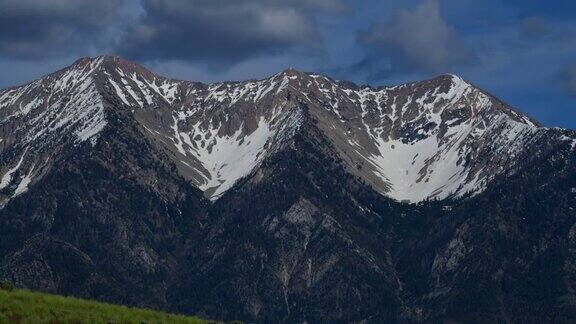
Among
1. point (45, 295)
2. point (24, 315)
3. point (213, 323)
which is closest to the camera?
point (24, 315)

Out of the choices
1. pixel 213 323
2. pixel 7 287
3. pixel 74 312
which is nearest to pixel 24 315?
pixel 74 312

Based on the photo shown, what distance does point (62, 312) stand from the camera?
2995 inches

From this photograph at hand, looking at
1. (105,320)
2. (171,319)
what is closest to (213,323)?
(171,319)

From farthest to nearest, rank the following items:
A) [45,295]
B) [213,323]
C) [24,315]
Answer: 1. [213,323]
2. [45,295]
3. [24,315]

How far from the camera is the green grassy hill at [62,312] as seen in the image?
7400 cm

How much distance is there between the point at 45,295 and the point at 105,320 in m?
5.80

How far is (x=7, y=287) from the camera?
82688mm

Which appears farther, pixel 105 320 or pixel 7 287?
pixel 7 287

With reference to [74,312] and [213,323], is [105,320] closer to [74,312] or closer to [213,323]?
[74,312]

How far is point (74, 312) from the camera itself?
252 ft

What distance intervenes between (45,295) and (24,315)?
6.46 metres

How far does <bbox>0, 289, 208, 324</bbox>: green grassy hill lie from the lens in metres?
74.0

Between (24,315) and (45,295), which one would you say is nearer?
(24,315)

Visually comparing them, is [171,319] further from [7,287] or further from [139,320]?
[7,287]
